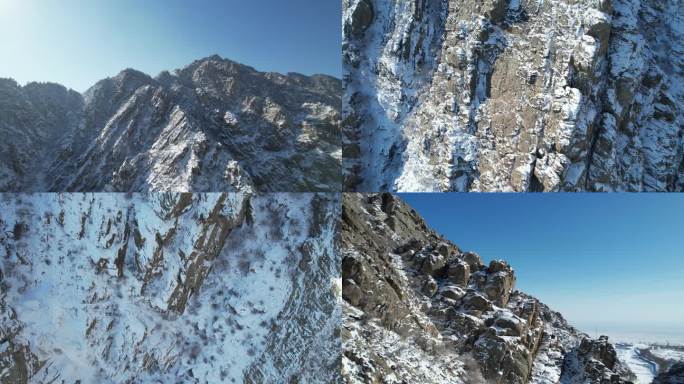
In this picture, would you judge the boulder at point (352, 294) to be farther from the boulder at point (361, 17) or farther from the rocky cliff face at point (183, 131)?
the boulder at point (361, 17)

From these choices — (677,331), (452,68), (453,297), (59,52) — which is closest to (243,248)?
(453,297)

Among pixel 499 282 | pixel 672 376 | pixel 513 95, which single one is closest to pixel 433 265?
→ pixel 499 282

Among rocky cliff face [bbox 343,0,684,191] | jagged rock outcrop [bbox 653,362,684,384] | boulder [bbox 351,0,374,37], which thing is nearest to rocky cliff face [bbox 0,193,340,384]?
rocky cliff face [bbox 343,0,684,191]

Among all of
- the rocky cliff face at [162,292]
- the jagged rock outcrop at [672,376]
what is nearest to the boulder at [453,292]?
the rocky cliff face at [162,292]

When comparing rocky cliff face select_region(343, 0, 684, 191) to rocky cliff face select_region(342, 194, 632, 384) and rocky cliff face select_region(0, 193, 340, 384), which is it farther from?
rocky cliff face select_region(0, 193, 340, 384)

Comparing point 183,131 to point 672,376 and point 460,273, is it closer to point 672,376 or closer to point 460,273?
point 460,273

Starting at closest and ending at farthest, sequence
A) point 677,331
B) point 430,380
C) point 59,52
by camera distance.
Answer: point 430,380, point 677,331, point 59,52

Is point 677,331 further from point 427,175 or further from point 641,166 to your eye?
point 427,175
